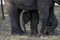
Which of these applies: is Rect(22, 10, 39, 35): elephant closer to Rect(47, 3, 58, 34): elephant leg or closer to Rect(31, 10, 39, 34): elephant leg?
Rect(31, 10, 39, 34): elephant leg

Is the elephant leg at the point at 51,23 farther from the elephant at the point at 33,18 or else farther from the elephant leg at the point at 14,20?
the elephant leg at the point at 14,20

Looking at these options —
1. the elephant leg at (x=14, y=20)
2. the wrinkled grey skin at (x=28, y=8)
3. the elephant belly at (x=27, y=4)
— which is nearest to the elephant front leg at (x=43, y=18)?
the wrinkled grey skin at (x=28, y=8)

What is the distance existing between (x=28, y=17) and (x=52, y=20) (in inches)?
13.9

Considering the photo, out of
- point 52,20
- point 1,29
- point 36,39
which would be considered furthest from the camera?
point 1,29

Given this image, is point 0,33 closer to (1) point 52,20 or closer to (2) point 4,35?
(2) point 4,35

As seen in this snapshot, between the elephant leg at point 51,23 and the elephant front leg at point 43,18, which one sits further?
the elephant leg at point 51,23

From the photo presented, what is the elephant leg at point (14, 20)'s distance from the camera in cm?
475

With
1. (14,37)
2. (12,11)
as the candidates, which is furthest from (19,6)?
(14,37)

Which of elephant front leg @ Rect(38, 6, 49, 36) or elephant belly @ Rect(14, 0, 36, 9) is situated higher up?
elephant belly @ Rect(14, 0, 36, 9)

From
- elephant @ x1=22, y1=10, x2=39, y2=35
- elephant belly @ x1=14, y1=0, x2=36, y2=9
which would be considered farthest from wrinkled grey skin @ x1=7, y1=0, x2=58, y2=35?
elephant @ x1=22, y1=10, x2=39, y2=35

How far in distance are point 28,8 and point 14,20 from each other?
31 centimetres

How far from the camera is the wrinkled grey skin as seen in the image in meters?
4.51

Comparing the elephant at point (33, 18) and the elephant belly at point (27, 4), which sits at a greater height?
the elephant belly at point (27, 4)

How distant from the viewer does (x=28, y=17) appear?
4.83m
